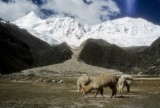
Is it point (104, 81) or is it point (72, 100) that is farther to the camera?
point (104, 81)

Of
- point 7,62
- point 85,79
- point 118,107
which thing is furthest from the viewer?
point 7,62

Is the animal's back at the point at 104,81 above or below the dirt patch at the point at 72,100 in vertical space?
above

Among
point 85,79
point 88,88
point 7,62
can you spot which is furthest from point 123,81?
point 7,62

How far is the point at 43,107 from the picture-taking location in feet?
82.5

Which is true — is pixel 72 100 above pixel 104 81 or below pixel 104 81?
below

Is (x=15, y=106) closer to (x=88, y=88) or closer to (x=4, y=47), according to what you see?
(x=88, y=88)

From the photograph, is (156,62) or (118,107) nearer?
(118,107)

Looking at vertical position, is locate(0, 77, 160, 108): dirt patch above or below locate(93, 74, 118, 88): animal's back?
below

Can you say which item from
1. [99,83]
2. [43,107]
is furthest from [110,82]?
[43,107]

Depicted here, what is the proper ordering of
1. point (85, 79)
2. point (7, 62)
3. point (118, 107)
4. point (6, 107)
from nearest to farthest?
point (6, 107) → point (118, 107) → point (85, 79) → point (7, 62)

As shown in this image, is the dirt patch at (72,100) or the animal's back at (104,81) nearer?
the dirt patch at (72,100)

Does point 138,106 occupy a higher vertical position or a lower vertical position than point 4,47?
lower

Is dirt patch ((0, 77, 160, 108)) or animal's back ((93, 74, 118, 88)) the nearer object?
dirt patch ((0, 77, 160, 108))

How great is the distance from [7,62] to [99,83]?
142 m
